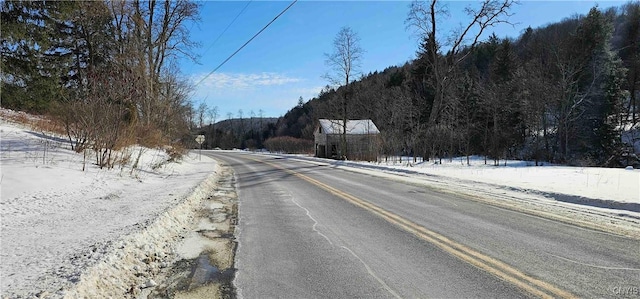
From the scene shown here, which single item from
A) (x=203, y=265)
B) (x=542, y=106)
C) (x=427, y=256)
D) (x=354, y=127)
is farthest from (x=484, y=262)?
(x=354, y=127)

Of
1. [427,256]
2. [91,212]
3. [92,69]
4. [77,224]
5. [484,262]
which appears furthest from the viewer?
[92,69]

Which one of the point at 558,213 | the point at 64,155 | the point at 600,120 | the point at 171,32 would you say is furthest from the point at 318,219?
the point at 600,120

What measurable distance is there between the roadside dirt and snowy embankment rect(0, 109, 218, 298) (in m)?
0.22

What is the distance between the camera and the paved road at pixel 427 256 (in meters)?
4.01

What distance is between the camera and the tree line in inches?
524

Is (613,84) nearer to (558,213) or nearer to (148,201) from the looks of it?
(558,213)

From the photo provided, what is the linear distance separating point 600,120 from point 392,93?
29.0 metres

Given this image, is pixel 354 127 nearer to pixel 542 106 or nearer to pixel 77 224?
pixel 542 106

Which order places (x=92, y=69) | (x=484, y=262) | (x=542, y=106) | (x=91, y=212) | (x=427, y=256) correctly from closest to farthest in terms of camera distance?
(x=484, y=262)
(x=427, y=256)
(x=91, y=212)
(x=92, y=69)
(x=542, y=106)

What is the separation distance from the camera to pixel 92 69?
655 inches

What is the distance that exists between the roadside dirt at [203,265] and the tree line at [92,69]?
7.87 meters

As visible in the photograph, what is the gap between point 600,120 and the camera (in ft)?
133

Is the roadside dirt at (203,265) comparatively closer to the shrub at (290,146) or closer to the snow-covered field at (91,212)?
the snow-covered field at (91,212)

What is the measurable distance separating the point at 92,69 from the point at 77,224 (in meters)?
12.9
